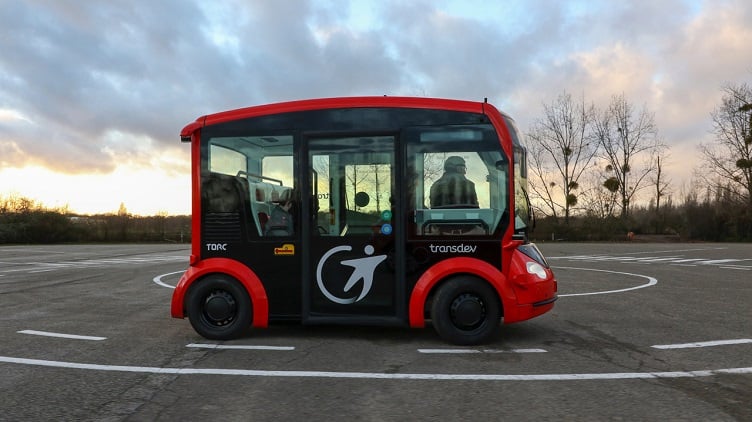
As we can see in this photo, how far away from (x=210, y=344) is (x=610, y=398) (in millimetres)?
4287

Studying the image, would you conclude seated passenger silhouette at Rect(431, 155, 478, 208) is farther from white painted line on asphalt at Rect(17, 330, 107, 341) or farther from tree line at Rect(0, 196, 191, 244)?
tree line at Rect(0, 196, 191, 244)

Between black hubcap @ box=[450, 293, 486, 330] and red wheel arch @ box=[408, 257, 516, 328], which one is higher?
red wheel arch @ box=[408, 257, 516, 328]

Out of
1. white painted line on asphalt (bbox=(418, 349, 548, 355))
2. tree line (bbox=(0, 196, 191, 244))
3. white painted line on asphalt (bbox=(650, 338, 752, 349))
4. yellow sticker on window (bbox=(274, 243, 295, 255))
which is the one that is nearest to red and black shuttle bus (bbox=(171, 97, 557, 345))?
yellow sticker on window (bbox=(274, 243, 295, 255))

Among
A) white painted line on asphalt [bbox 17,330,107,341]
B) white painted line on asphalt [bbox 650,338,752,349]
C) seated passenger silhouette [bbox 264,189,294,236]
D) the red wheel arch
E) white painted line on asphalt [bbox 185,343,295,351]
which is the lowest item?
white painted line on asphalt [bbox 650,338,752,349]

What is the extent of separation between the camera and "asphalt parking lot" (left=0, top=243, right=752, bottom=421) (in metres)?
3.88

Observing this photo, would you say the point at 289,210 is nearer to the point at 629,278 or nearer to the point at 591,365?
the point at 591,365

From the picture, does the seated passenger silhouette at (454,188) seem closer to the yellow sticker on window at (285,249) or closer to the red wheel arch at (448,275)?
the red wheel arch at (448,275)

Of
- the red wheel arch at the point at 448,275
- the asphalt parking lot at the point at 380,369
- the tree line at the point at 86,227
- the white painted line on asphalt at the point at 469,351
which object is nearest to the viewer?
the asphalt parking lot at the point at 380,369

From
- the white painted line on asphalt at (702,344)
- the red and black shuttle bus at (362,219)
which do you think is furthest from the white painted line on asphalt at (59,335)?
the white painted line on asphalt at (702,344)

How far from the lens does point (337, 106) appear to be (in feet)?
20.4

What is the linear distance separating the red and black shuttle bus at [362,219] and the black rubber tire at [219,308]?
2cm

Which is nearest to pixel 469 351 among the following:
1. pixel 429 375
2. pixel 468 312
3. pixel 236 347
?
pixel 468 312

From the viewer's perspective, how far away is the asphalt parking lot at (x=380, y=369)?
3881 mm

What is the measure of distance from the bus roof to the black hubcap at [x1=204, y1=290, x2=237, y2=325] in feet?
6.71
